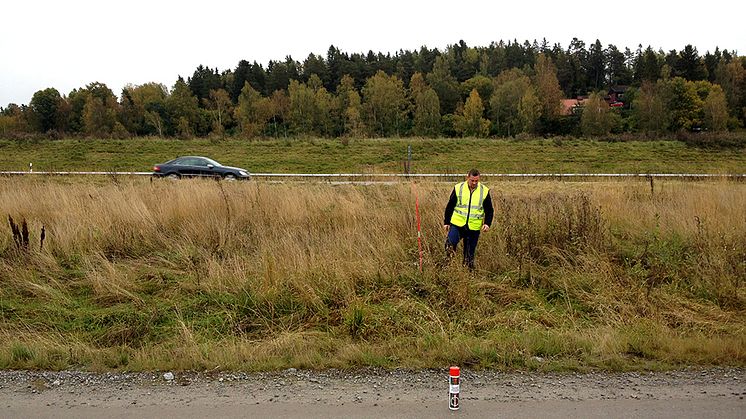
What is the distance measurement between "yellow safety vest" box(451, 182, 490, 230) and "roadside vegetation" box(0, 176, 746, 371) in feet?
1.90

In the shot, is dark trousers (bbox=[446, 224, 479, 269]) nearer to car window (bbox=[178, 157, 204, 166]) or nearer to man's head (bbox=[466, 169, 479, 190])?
man's head (bbox=[466, 169, 479, 190])

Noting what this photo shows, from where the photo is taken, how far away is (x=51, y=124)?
8000 centimetres

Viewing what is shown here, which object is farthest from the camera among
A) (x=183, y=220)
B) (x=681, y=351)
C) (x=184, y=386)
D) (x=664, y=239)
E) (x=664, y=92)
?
(x=664, y=92)

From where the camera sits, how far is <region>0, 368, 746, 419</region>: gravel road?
→ 3521 millimetres

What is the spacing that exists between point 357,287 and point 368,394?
8.24ft

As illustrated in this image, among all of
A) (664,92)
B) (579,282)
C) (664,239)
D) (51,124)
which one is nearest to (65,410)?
(579,282)

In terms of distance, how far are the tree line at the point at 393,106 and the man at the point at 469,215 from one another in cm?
4971

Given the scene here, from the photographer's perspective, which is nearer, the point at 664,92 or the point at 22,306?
the point at 22,306

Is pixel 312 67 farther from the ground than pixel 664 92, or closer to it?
farther from the ground

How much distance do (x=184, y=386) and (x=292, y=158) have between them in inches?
1153


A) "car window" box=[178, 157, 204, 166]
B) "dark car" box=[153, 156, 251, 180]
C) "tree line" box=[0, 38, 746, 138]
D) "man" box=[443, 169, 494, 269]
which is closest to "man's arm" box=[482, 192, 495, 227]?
"man" box=[443, 169, 494, 269]

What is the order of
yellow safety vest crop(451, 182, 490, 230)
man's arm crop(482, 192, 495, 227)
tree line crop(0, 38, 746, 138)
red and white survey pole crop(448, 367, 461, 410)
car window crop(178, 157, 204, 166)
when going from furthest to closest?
tree line crop(0, 38, 746, 138), car window crop(178, 157, 204, 166), man's arm crop(482, 192, 495, 227), yellow safety vest crop(451, 182, 490, 230), red and white survey pole crop(448, 367, 461, 410)

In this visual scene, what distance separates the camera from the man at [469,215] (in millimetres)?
7043

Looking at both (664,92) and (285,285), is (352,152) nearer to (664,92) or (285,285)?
(285,285)
